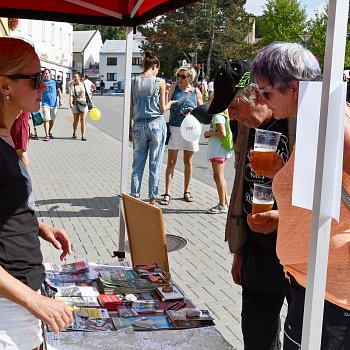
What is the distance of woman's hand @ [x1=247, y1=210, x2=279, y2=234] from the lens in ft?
7.57

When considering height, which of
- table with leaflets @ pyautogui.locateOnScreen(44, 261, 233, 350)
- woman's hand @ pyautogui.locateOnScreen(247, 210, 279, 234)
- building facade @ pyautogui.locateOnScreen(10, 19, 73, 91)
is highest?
building facade @ pyautogui.locateOnScreen(10, 19, 73, 91)

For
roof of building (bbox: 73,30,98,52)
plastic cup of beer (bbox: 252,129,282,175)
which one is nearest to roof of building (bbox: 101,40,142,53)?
roof of building (bbox: 73,30,98,52)

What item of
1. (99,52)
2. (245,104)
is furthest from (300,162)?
(99,52)

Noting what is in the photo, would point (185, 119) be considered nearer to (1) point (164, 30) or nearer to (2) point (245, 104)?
(2) point (245, 104)

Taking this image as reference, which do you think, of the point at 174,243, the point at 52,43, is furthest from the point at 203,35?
the point at 174,243

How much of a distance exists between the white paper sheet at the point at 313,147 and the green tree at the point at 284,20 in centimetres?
4899

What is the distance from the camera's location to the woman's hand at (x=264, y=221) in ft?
7.57

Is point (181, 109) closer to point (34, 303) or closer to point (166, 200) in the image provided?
point (166, 200)

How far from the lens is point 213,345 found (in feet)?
7.79

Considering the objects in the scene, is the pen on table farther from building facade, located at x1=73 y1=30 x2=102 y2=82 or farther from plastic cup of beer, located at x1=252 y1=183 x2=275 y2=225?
building facade, located at x1=73 y1=30 x2=102 y2=82

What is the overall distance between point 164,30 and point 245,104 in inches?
2479

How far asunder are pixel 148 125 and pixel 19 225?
5.17 meters

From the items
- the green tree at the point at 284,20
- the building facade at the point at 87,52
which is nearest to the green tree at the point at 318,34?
the green tree at the point at 284,20

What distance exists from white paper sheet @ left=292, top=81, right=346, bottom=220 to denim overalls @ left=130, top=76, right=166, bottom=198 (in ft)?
18.4
